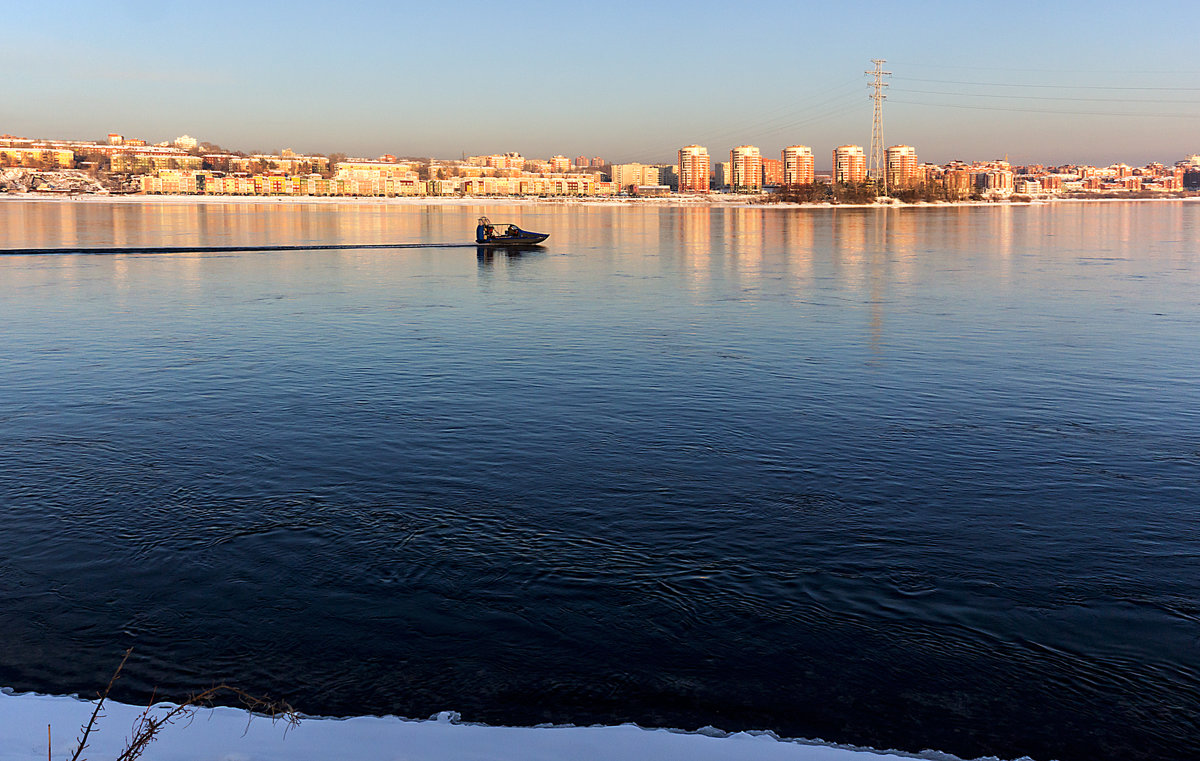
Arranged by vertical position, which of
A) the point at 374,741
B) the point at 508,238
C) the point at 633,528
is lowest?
the point at 374,741

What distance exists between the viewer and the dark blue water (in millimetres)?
6832

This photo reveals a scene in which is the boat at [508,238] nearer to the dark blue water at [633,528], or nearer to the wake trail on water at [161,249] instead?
the wake trail on water at [161,249]

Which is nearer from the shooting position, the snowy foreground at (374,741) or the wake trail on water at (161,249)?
the snowy foreground at (374,741)

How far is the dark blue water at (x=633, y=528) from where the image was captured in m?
6.83

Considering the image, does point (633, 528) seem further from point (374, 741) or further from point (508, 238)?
point (508, 238)

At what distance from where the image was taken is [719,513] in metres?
10.2

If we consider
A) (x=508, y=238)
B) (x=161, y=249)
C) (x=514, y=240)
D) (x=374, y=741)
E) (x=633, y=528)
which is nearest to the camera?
(x=374, y=741)

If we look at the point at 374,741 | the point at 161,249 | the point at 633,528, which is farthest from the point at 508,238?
the point at 374,741

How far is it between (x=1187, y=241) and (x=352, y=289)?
57615mm

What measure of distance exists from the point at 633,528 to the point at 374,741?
4251 millimetres

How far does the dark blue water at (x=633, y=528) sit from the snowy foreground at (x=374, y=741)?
0.87 ft

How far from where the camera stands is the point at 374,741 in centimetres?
600

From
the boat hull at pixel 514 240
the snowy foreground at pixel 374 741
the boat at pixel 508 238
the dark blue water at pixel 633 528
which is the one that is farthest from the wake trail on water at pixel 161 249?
the snowy foreground at pixel 374 741

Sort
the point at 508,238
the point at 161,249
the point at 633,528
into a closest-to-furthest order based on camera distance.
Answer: the point at 633,528
the point at 161,249
the point at 508,238
